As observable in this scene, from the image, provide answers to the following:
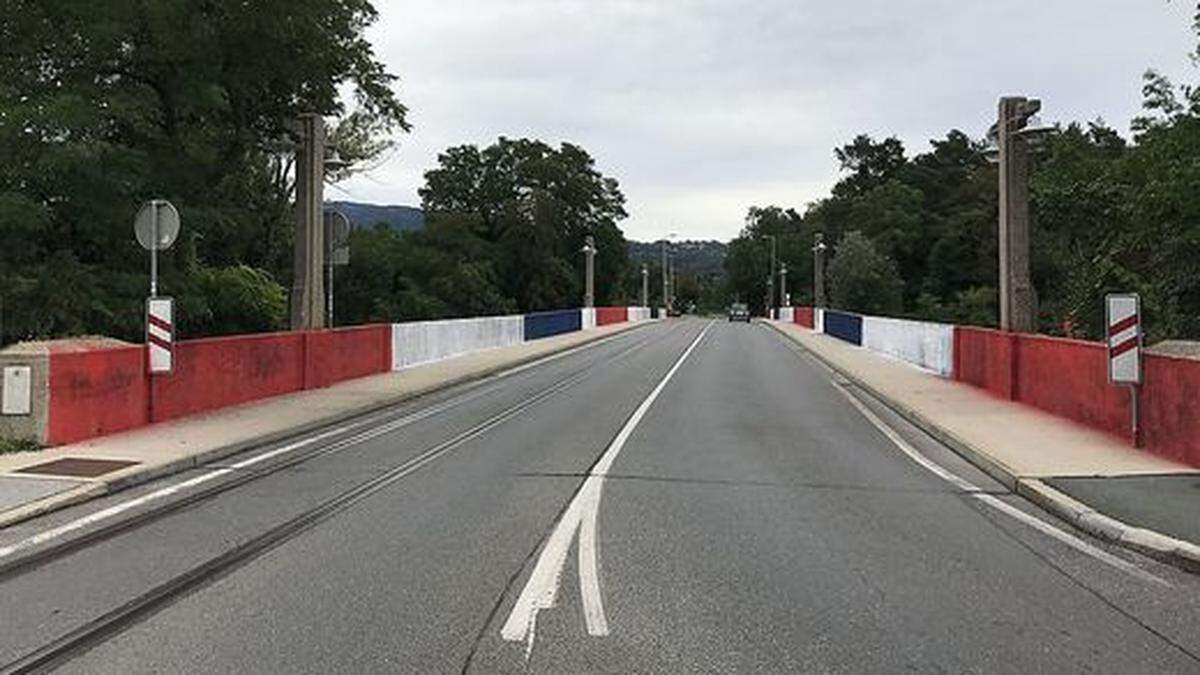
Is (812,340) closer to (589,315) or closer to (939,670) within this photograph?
(589,315)

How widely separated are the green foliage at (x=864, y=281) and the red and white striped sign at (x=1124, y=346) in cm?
9089

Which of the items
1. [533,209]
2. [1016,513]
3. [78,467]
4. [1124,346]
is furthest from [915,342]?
[533,209]

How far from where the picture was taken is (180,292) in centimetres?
2861

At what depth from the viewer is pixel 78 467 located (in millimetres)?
11438

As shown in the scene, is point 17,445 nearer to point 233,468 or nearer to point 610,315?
point 233,468

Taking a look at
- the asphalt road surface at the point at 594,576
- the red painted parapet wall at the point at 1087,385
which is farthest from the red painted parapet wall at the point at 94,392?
the red painted parapet wall at the point at 1087,385

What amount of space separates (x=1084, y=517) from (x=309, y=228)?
16972 mm

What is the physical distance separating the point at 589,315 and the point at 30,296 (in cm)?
4315

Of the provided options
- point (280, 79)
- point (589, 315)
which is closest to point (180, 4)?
point (280, 79)

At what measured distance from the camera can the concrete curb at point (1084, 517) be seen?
7836mm

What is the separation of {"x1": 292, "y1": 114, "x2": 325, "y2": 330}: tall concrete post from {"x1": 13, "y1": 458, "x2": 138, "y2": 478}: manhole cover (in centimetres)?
1075

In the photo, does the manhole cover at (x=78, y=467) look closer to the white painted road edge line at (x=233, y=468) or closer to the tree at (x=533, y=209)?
the white painted road edge line at (x=233, y=468)

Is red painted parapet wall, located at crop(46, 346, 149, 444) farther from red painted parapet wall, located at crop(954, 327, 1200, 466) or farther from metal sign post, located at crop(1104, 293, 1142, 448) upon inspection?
red painted parapet wall, located at crop(954, 327, 1200, 466)

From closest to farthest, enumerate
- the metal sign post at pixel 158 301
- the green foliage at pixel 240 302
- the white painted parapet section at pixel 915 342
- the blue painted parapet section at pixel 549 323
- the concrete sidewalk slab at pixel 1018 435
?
the concrete sidewalk slab at pixel 1018 435, the metal sign post at pixel 158 301, the white painted parapet section at pixel 915 342, the green foliage at pixel 240 302, the blue painted parapet section at pixel 549 323
